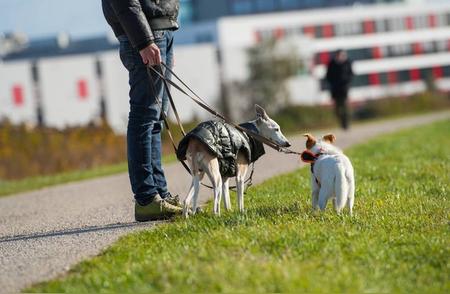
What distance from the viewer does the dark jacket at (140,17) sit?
7.79m

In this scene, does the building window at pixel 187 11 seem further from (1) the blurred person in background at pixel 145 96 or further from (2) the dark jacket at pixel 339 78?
(1) the blurred person in background at pixel 145 96

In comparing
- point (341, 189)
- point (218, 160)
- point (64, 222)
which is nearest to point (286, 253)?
point (341, 189)

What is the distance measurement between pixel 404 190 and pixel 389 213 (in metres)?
1.87

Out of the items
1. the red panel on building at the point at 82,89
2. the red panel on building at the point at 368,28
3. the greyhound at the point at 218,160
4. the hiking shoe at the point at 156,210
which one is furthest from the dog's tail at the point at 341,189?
the red panel on building at the point at 368,28

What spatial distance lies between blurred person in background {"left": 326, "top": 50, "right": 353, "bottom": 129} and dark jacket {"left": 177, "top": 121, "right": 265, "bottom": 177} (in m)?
17.2

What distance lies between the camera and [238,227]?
703 centimetres

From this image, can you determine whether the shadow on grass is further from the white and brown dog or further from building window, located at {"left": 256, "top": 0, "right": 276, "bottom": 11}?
building window, located at {"left": 256, "top": 0, "right": 276, "bottom": 11}

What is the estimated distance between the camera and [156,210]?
827 centimetres

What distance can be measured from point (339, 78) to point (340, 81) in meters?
0.10

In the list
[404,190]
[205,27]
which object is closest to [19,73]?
[205,27]

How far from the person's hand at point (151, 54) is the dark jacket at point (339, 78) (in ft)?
57.5

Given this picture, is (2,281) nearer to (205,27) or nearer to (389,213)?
(389,213)

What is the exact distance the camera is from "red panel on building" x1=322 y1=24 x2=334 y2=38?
90312 millimetres

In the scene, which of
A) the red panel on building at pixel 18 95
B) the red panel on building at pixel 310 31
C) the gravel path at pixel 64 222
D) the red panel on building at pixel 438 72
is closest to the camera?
the gravel path at pixel 64 222
